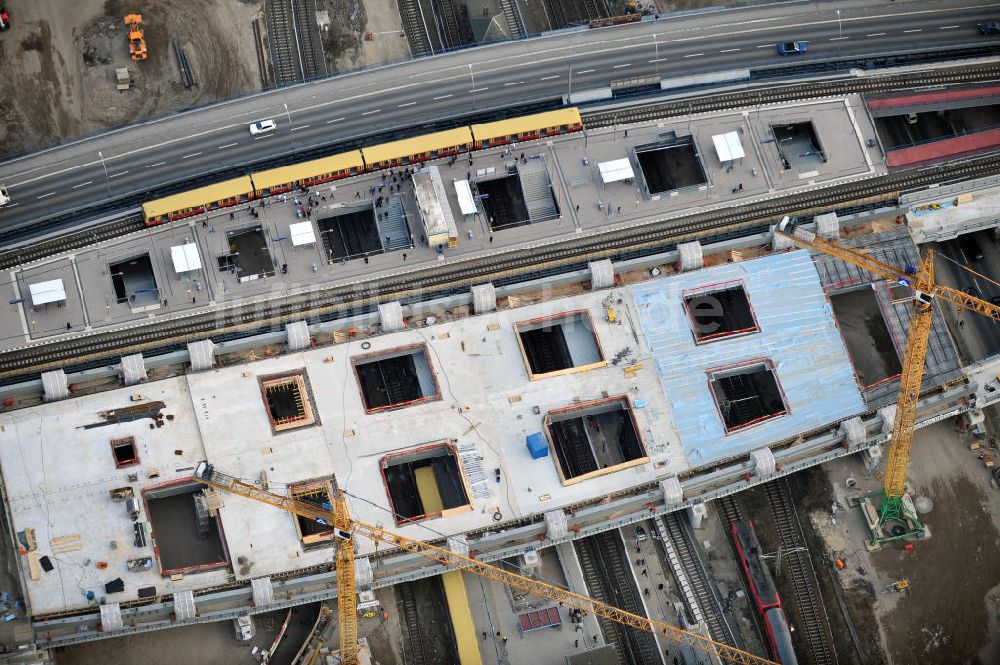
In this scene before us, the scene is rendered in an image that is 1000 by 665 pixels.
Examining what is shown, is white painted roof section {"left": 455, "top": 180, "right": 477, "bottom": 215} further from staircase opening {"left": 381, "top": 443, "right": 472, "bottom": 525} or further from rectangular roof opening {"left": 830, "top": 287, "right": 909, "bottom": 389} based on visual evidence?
rectangular roof opening {"left": 830, "top": 287, "right": 909, "bottom": 389}

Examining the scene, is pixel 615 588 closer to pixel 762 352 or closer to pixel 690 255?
pixel 762 352

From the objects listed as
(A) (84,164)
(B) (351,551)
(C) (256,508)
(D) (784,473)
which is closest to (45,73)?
(A) (84,164)

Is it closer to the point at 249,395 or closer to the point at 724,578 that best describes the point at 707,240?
the point at 724,578

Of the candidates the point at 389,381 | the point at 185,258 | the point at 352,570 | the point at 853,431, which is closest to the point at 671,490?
the point at 853,431

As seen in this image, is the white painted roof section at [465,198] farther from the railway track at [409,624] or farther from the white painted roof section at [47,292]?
the white painted roof section at [47,292]

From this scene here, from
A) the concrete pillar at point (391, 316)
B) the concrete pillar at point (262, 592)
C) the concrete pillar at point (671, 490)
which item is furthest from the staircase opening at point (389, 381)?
the concrete pillar at point (671, 490)

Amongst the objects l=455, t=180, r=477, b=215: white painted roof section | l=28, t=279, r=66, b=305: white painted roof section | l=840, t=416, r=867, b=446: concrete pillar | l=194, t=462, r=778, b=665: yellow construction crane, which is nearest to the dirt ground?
l=840, t=416, r=867, b=446: concrete pillar
